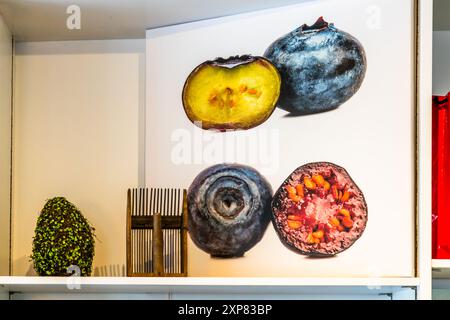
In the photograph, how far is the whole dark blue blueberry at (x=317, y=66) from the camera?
1.51 meters

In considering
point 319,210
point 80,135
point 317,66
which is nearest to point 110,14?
point 80,135

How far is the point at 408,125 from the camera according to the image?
146 centimetres

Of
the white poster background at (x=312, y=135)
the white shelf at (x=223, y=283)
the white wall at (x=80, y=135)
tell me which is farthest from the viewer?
the white wall at (x=80, y=135)

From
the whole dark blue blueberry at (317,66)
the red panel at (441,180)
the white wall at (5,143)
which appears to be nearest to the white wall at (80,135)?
the white wall at (5,143)

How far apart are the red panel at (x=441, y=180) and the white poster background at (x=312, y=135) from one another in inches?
2.2

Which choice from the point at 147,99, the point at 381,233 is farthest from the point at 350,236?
the point at 147,99

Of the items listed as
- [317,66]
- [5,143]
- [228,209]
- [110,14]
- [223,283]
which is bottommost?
[223,283]

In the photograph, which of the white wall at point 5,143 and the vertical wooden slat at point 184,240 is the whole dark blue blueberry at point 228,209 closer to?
the vertical wooden slat at point 184,240

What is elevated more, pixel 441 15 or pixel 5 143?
pixel 441 15

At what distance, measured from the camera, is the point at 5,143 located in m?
1.57

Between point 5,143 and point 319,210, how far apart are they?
730 millimetres

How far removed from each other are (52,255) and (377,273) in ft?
2.25

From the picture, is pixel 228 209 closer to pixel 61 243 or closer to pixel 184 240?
pixel 184 240

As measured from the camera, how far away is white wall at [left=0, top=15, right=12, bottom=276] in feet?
5.05
